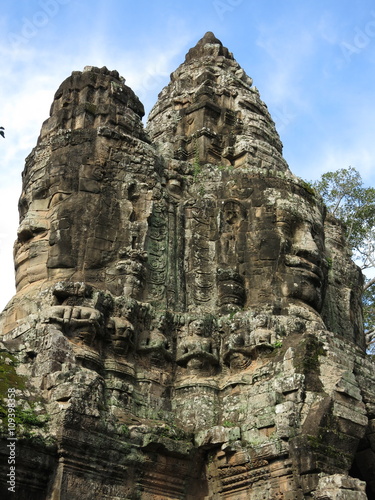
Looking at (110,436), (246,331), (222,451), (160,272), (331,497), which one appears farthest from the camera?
(160,272)

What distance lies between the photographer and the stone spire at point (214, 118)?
1634 centimetres

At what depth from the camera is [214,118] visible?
17.3 metres

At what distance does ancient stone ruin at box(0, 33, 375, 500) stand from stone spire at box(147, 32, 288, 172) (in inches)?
3.6

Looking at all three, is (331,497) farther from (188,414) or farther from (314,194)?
(314,194)

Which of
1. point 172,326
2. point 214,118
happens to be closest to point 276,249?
point 172,326

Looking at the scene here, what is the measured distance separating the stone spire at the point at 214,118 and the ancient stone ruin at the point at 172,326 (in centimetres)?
9

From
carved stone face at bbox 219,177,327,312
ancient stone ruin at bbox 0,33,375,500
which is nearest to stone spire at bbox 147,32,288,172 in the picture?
ancient stone ruin at bbox 0,33,375,500

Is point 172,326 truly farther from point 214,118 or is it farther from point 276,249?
point 214,118

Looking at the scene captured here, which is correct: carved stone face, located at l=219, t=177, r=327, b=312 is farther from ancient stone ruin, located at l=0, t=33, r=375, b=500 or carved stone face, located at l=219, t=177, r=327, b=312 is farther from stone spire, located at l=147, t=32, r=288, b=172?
stone spire, located at l=147, t=32, r=288, b=172

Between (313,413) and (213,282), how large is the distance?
3.68 meters

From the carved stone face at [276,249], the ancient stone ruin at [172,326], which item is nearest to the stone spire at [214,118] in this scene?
the ancient stone ruin at [172,326]

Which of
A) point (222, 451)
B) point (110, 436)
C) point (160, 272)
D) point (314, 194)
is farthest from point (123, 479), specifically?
point (314, 194)

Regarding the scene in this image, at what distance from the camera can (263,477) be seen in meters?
11.0

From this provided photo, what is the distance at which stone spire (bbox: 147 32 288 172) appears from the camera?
53.6 ft
